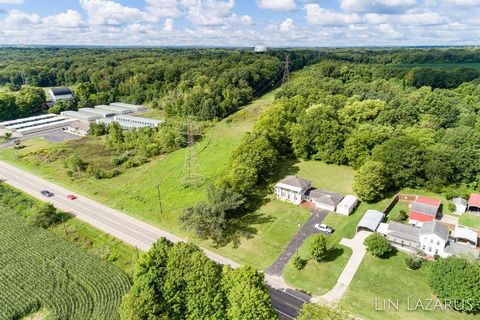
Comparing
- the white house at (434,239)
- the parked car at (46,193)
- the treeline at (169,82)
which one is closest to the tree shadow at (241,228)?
the white house at (434,239)

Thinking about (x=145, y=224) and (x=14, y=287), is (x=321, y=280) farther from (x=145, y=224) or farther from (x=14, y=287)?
(x=14, y=287)

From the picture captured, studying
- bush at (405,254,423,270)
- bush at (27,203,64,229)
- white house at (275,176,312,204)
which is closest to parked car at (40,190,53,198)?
bush at (27,203,64,229)

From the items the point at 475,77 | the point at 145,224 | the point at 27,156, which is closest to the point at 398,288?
the point at 145,224

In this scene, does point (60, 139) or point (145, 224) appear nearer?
point (145, 224)

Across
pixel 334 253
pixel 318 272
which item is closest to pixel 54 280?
pixel 318 272

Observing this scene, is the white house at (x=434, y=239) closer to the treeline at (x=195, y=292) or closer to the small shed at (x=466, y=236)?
the small shed at (x=466, y=236)
